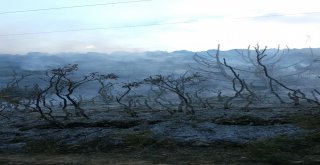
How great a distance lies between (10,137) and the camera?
12961mm

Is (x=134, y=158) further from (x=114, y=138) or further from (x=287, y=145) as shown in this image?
(x=287, y=145)

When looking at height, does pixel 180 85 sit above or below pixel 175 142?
above

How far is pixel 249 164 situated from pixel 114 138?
4253 millimetres

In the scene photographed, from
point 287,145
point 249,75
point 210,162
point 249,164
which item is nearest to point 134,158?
point 210,162

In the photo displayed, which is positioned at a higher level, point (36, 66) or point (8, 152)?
point (36, 66)

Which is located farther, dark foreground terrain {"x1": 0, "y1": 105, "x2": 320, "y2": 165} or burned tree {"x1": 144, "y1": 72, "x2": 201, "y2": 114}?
burned tree {"x1": 144, "y1": 72, "x2": 201, "y2": 114}

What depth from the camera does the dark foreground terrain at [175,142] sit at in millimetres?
9242

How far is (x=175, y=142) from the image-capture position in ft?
35.7

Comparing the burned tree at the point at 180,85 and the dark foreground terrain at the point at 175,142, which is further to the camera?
the burned tree at the point at 180,85

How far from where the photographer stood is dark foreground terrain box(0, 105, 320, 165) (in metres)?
9.24

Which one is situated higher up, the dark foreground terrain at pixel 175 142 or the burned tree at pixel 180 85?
the burned tree at pixel 180 85

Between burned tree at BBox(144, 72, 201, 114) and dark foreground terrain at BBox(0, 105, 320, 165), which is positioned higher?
burned tree at BBox(144, 72, 201, 114)

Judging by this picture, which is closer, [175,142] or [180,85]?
[175,142]

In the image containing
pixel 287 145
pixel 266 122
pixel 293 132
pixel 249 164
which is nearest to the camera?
pixel 249 164
